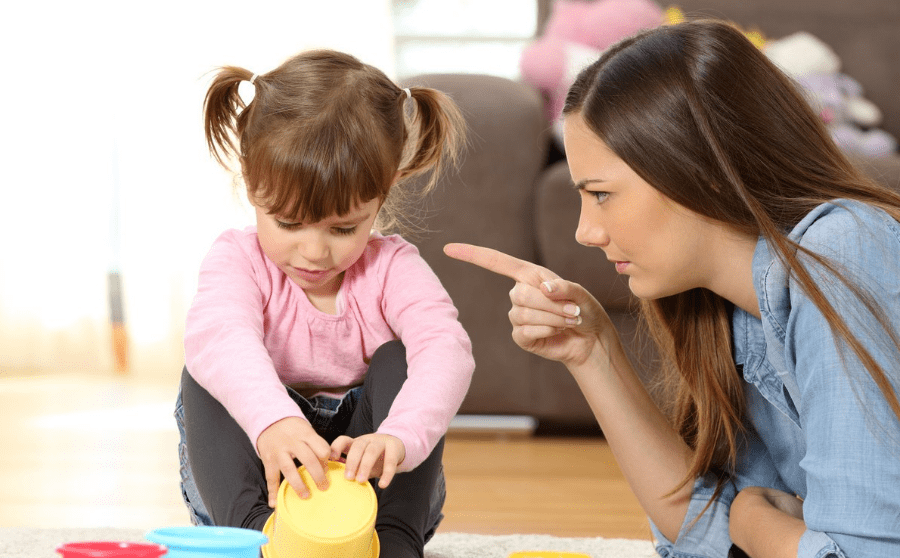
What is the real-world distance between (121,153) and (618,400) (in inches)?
87.1

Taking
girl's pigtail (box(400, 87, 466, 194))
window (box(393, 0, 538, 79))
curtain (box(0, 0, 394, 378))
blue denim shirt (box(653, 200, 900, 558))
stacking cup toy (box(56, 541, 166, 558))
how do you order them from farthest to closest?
window (box(393, 0, 538, 79)), curtain (box(0, 0, 394, 378)), girl's pigtail (box(400, 87, 466, 194)), blue denim shirt (box(653, 200, 900, 558)), stacking cup toy (box(56, 541, 166, 558))

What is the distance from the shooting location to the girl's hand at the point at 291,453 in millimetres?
794

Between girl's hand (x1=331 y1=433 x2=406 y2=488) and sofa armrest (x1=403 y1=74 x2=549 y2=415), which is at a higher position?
girl's hand (x1=331 y1=433 x2=406 y2=488)

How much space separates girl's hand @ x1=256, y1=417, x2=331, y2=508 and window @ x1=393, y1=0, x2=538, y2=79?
2.25 m

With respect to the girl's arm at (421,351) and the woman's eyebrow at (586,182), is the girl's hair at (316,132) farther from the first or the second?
the woman's eyebrow at (586,182)

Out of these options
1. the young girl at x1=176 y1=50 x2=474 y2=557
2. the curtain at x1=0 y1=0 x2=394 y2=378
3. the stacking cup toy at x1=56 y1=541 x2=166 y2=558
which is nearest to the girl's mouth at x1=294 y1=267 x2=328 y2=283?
the young girl at x1=176 y1=50 x2=474 y2=557

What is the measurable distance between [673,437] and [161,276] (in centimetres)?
211

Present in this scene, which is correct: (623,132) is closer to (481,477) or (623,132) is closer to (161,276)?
(481,477)

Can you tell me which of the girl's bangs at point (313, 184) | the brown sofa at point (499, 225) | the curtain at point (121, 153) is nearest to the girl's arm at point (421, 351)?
the girl's bangs at point (313, 184)

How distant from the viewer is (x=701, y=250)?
878 mm

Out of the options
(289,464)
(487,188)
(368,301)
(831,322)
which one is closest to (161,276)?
(487,188)

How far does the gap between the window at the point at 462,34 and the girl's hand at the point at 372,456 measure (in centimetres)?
226

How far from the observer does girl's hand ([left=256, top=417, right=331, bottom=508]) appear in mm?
794

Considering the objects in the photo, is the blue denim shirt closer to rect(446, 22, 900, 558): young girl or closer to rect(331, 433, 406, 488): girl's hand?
rect(446, 22, 900, 558): young girl
